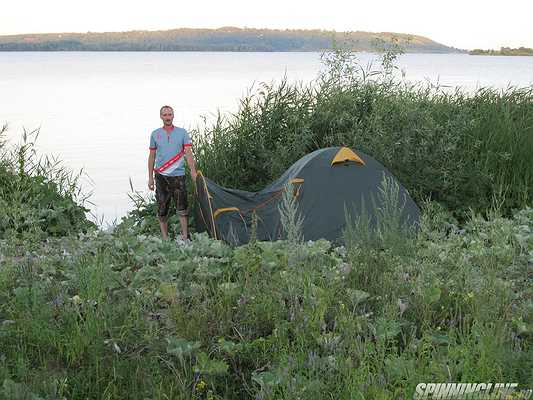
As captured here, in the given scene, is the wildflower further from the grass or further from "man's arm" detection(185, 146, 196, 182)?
"man's arm" detection(185, 146, 196, 182)

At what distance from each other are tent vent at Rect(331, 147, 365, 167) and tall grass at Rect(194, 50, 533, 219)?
5.32 ft

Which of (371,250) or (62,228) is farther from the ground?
(371,250)

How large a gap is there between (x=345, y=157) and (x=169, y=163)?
2.28 meters

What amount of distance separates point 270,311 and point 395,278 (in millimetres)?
936

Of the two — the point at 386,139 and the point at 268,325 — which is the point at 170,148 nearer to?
the point at 386,139

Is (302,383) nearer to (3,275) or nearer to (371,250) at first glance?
(371,250)

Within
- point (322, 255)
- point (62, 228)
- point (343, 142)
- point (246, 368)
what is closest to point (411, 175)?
point (343, 142)

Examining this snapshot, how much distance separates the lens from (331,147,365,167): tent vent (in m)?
9.24

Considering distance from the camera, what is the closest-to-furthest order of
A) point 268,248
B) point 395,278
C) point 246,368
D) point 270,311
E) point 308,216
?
point 246,368 → point 270,311 → point 395,278 → point 268,248 → point 308,216

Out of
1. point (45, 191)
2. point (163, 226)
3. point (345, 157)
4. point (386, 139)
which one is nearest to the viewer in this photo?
point (345, 157)

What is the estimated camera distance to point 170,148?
977 centimetres

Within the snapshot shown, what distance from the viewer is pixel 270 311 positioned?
4523mm

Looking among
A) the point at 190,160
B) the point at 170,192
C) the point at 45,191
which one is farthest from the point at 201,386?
the point at 45,191

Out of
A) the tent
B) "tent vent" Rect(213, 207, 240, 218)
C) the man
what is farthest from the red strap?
"tent vent" Rect(213, 207, 240, 218)
